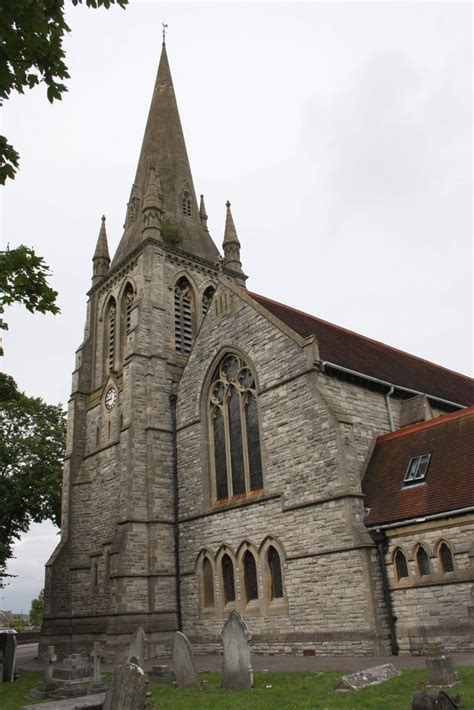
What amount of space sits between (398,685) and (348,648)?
5954 mm

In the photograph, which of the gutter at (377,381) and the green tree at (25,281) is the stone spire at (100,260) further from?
the green tree at (25,281)

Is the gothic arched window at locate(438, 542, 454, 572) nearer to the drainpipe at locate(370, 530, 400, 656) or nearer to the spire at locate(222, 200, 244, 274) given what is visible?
the drainpipe at locate(370, 530, 400, 656)

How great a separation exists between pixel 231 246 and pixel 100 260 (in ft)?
22.9

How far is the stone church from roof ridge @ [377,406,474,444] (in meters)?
0.08

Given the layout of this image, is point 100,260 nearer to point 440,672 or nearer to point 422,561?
point 422,561

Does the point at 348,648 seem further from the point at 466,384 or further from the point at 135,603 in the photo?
the point at 466,384

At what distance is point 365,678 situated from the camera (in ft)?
30.6

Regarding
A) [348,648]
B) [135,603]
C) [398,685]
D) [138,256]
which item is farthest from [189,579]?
[138,256]

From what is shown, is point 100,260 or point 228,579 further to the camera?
point 100,260

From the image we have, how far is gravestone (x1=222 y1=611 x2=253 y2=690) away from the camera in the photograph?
35.0 ft

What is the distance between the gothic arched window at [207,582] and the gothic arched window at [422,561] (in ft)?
25.7

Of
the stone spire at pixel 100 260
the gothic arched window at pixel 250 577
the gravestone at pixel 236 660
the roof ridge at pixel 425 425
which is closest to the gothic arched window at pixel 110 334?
the stone spire at pixel 100 260

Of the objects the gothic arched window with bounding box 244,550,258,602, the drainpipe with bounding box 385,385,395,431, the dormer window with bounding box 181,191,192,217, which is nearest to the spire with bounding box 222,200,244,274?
the dormer window with bounding box 181,191,192,217

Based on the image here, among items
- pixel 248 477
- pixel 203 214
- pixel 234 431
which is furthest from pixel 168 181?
pixel 248 477
